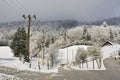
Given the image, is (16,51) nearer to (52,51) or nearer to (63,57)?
(52,51)

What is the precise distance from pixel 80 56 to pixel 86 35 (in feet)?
267

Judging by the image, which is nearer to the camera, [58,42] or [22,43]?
[22,43]

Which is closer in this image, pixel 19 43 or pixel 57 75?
pixel 57 75

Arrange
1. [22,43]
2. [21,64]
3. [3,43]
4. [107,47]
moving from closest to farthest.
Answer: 1. [21,64]
2. [22,43]
3. [107,47]
4. [3,43]

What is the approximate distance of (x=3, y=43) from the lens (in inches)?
6634

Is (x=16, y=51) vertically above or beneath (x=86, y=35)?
beneath

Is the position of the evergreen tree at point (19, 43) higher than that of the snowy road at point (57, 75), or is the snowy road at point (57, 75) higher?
the evergreen tree at point (19, 43)

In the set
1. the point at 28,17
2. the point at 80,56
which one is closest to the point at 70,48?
the point at 80,56

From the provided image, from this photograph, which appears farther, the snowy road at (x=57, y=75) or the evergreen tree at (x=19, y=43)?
the evergreen tree at (x=19, y=43)

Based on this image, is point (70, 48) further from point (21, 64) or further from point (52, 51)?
point (21, 64)

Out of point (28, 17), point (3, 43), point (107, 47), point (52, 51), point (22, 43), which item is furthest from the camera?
point (3, 43)

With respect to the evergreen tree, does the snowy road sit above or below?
below

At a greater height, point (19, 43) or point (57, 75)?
point (19, 43)

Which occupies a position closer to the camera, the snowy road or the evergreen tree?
the snowy road
